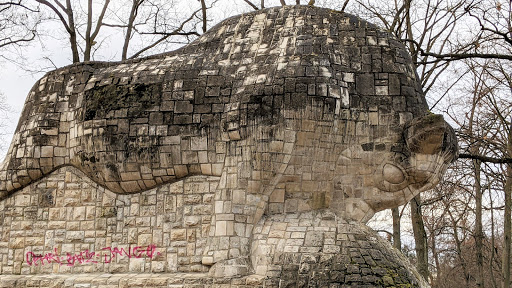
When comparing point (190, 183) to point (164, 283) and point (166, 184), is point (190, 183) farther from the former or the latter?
point (164, 283)

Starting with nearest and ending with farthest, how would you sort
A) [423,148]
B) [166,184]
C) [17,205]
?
[423,148] < [166,184] < [17,205]

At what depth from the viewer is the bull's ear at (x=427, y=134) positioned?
9727 millimetres

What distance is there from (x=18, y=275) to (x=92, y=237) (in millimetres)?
1432

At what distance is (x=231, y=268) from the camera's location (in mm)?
→ 9633

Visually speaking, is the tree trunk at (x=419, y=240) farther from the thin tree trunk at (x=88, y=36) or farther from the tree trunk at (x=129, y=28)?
the thin tree trunk at (x=88, y=36)

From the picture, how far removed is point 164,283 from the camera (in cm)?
991

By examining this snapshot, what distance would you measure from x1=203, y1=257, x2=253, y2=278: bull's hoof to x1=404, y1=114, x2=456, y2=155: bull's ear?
2.96 m

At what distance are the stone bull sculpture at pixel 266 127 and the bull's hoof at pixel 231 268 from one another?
0.08 feet

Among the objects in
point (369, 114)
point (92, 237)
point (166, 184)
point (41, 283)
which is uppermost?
point (369, 114)

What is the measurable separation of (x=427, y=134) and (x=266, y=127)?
234cm

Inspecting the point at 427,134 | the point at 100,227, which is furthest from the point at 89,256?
the point at 427,134

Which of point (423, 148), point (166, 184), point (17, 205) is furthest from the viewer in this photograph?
point (17, 205)

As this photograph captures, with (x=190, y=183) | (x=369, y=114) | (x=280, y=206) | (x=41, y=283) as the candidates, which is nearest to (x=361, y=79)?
(x=369, y=114)

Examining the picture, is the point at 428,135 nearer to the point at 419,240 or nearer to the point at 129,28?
the point at 419,240
